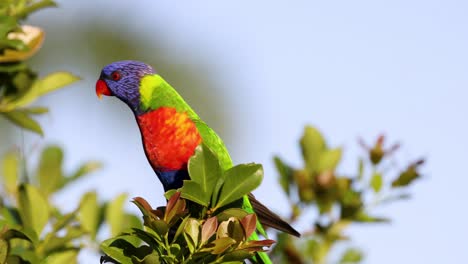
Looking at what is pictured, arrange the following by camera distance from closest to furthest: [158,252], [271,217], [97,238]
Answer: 1. [158,252]
2. [271,217]
3. [97,238]

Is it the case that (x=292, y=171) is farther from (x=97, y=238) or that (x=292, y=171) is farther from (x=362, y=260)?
(x=97, y=238)

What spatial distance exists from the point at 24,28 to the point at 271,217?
2.75 ft

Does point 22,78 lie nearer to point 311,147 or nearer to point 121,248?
point 121,248

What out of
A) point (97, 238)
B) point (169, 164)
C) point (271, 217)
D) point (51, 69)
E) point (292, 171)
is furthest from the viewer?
point (51, 69)

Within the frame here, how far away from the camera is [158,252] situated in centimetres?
154

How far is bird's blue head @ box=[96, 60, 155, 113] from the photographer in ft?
7.59

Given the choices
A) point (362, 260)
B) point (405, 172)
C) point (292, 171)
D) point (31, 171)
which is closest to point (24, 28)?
point (31, 171)

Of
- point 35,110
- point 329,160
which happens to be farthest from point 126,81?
point 329,160

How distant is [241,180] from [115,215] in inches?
36.7

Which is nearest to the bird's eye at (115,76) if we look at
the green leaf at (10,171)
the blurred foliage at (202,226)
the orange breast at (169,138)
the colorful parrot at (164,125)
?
the colorful parrot at (164,125)

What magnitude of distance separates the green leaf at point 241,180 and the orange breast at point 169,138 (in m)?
0.58

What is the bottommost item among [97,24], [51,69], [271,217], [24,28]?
[51,69]

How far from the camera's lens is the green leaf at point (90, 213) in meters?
2.30

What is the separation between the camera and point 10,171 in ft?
8.05
